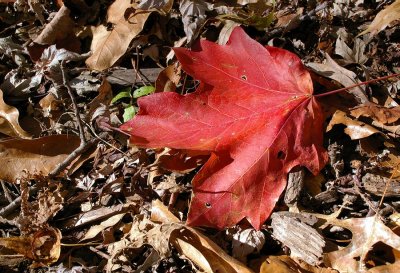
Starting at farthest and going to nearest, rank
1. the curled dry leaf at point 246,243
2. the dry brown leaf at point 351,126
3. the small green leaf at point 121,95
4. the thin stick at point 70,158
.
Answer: the small green leaf at point 121,95, the thin stick at point 70,158, the dry brown leaf at point 351,126, the curled dry leaf at point 246,243

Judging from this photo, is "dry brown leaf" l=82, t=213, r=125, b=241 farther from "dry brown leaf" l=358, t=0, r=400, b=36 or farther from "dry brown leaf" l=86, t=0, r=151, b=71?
"dry brown leaf" l=358, t=0, r=400, b=36

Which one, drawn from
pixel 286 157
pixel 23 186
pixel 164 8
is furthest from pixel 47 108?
pixel 286 157

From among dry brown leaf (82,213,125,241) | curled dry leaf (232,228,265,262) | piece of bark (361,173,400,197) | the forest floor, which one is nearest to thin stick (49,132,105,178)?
the forest floor

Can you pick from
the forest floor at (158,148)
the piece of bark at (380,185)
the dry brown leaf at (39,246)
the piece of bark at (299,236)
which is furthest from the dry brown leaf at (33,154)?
the piece of bark at (380,185)

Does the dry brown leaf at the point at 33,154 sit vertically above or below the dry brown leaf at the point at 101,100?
below

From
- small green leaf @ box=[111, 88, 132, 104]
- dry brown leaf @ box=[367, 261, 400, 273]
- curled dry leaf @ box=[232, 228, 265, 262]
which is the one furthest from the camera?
small green leaf @ box=[111, 88, 132, 104]

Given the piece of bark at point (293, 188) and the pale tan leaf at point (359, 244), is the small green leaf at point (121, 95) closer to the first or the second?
the piece of bark at point (293, 188)

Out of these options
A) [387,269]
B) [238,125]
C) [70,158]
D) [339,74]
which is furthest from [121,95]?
[387,269]

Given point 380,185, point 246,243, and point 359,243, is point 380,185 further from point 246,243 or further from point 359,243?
point 246,243
